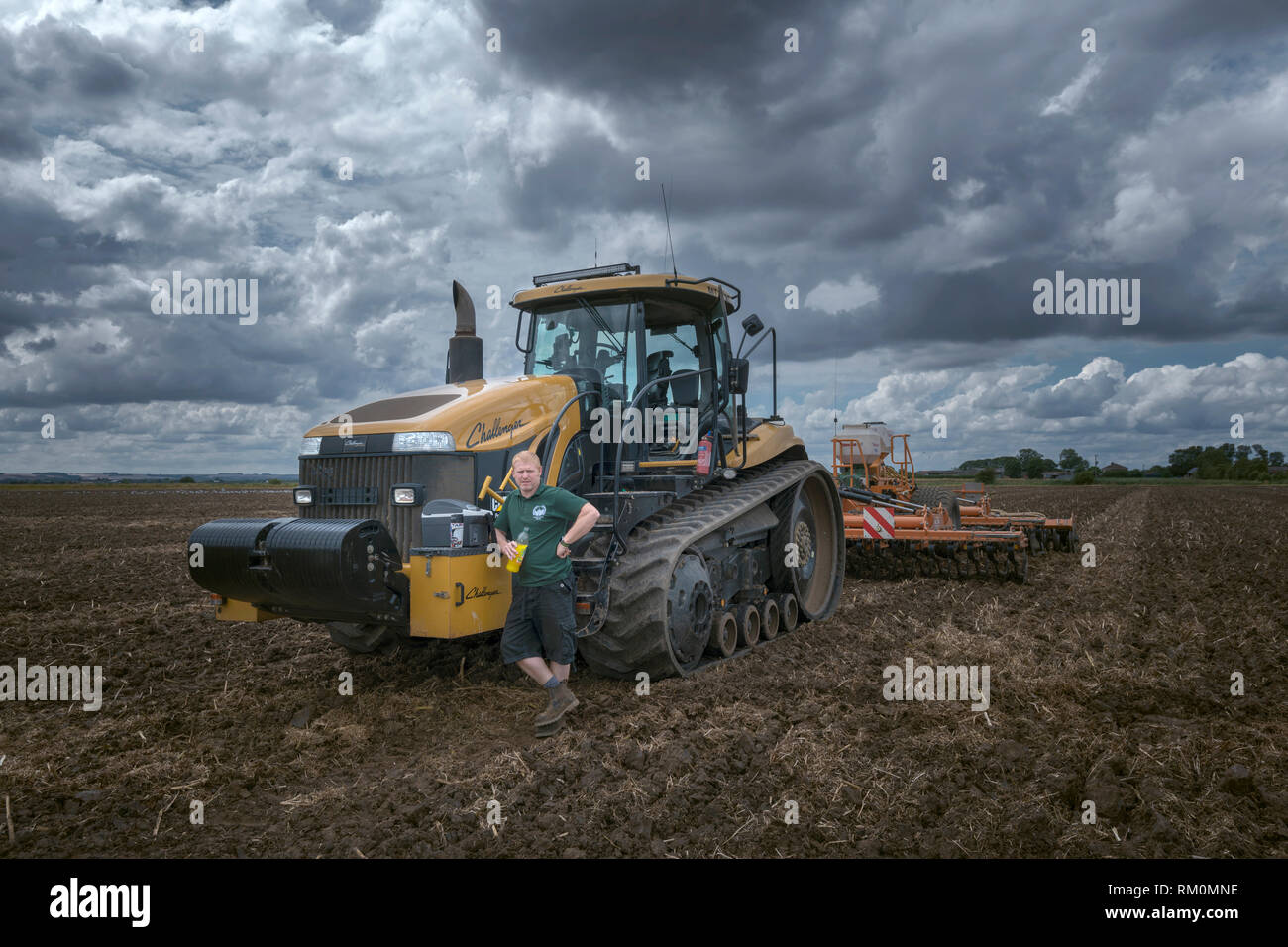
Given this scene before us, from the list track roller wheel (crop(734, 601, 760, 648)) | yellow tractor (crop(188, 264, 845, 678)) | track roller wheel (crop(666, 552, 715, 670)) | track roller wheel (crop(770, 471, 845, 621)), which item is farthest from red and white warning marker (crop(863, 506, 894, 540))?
track roller wheel (crop(666, 552, 715, 670))

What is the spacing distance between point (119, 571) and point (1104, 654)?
14731 mm

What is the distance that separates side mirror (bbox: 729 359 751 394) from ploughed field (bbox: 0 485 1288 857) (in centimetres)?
251

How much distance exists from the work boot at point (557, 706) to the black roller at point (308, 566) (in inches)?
46.1

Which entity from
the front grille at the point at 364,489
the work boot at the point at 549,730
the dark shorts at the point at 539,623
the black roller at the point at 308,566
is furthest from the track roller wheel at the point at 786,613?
the black roller at the point at 308,566

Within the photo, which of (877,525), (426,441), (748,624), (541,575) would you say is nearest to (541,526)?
(541,575)

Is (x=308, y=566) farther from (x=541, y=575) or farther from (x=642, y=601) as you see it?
(x=642, y=601)

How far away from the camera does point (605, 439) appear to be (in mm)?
7738

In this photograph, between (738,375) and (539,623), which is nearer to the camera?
(539,623)

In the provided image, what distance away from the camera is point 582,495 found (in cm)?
741

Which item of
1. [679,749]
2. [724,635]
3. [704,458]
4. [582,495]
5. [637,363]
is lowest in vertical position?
[679,749]

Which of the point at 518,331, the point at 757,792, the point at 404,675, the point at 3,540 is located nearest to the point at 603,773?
the point at 757,792

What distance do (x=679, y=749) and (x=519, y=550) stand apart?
1.67 m

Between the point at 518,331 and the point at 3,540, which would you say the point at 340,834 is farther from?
the point at 3,540

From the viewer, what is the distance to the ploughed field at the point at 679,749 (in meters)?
4.32
